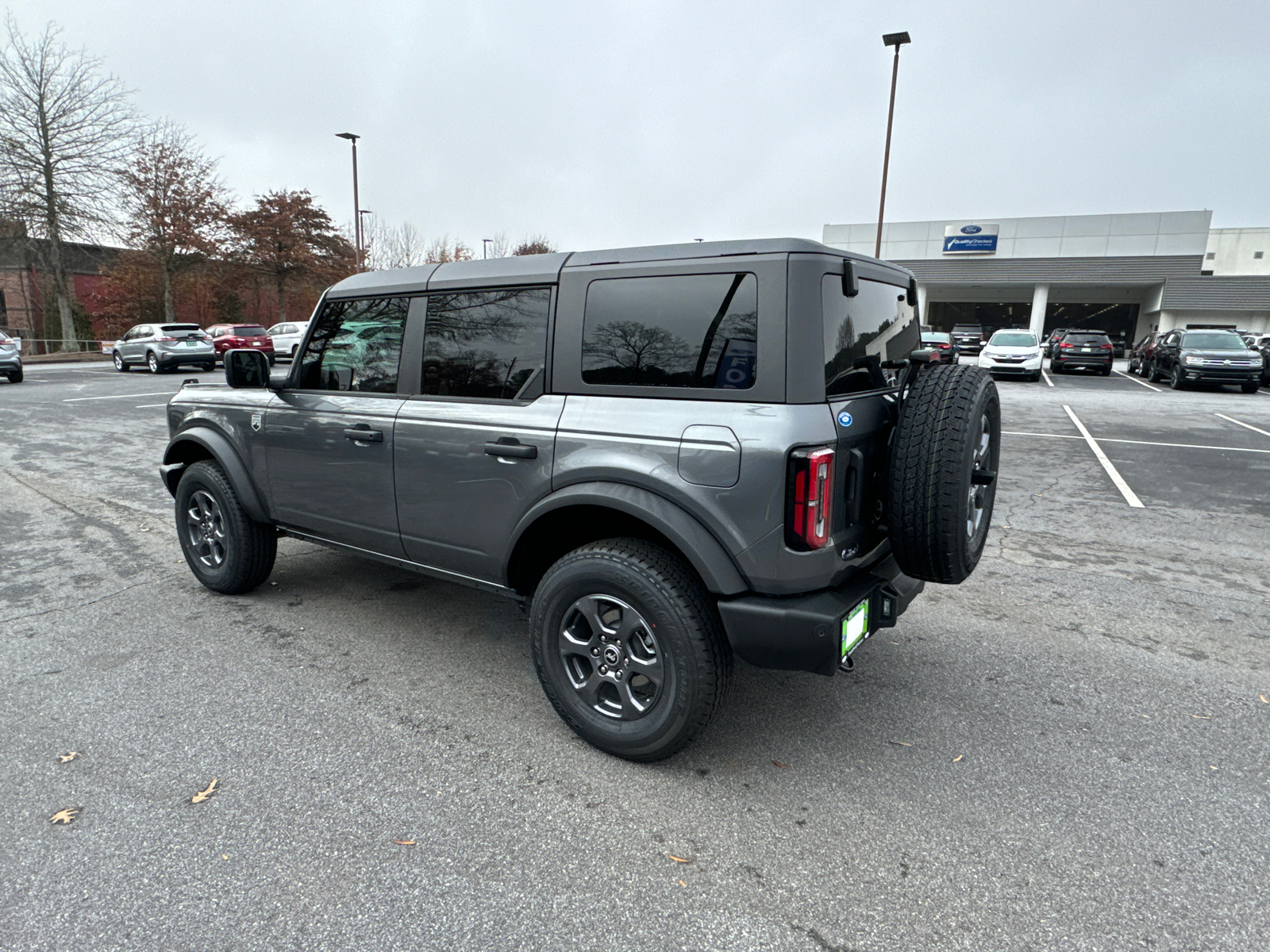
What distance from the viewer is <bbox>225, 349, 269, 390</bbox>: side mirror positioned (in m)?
3.93

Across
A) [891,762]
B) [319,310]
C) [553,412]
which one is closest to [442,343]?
[553,412]

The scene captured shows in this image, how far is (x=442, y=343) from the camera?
11.0 feet

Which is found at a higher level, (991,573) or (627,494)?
(627,494)

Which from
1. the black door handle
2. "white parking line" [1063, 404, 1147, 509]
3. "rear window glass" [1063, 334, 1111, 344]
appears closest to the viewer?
the black door handle

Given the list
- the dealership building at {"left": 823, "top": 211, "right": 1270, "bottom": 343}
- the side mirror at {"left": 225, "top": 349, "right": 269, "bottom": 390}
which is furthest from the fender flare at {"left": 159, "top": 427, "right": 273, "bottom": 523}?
the dealership building at {"left": 823, "top": 211, "right": 1270, "bottom": 343}

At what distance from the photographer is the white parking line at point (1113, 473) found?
7070mm

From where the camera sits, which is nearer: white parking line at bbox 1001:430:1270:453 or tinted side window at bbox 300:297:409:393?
tinted side window at bbox 300:297:409:393

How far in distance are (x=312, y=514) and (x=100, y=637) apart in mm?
1261

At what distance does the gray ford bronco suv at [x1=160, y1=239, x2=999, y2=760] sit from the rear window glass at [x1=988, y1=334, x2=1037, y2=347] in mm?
19966

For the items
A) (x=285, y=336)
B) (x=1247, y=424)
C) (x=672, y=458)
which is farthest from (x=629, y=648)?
(x=285, y=336)

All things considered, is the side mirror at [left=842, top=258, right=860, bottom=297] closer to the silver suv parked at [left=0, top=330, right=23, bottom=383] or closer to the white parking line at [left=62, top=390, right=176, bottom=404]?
the white parking line at [left=62, top=390, right=176, bottom=404]

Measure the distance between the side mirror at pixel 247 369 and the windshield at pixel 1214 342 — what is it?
22.2 m

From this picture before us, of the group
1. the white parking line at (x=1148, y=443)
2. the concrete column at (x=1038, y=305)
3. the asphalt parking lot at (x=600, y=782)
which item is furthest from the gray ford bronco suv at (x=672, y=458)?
the concrete column at (x=1038, y=305)

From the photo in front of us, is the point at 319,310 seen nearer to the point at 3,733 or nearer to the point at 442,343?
the point at 442,343
